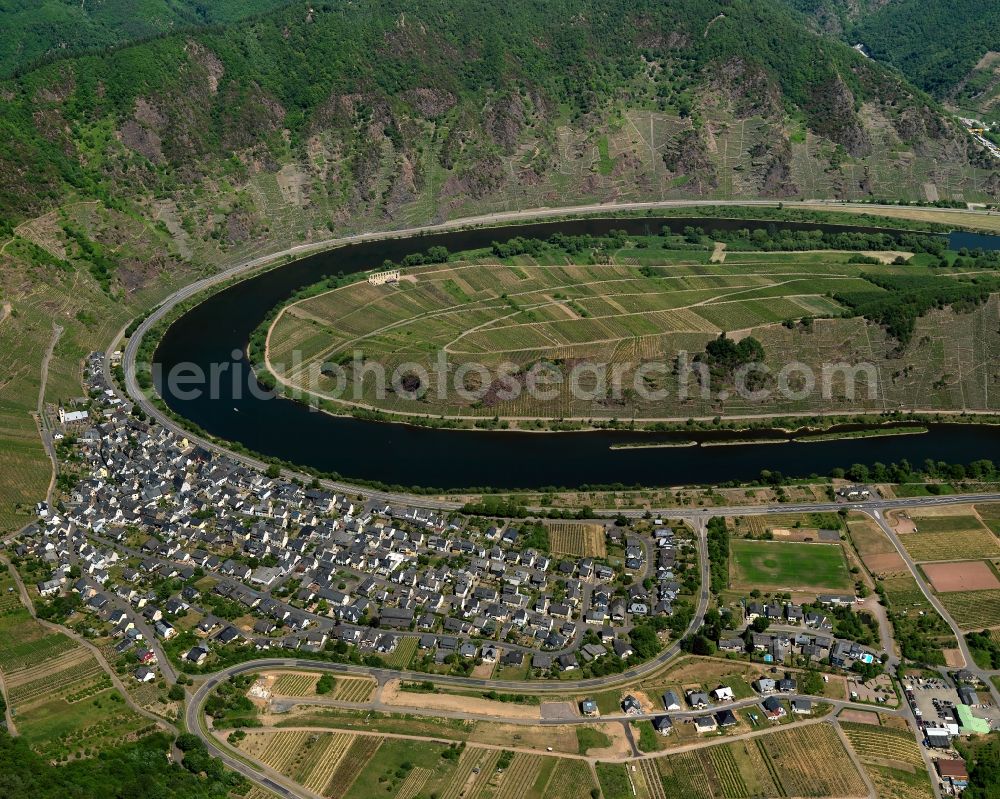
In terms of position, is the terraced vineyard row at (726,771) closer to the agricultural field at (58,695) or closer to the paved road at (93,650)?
the paved road at (93,650)

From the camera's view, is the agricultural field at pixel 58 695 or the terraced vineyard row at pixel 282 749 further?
the agricultural field at pixel 58 695

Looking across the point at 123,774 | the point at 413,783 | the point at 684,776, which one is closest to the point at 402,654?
the point at 413,783

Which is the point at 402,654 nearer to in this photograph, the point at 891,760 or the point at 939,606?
the point at 891,760

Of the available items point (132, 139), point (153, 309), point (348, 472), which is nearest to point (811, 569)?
point (348, 472)

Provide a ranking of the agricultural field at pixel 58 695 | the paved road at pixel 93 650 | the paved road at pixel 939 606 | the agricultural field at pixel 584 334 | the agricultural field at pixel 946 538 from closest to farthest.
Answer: the agricultural field at pixel 58 695, the paved road at pixel 93 650, the paved road at pixel 939 606, the agricultural field at pixel 946 538, the agricultural field at pixel 584 334

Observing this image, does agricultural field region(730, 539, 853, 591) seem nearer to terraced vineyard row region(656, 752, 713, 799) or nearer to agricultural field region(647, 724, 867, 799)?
agricultural field region(647, 724, 867, 799)

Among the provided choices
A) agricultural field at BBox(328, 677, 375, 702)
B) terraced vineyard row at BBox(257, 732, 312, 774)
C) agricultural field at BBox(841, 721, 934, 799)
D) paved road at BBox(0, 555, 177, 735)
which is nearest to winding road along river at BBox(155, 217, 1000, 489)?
agricultural field at BBox(328, 677, 375, 702)

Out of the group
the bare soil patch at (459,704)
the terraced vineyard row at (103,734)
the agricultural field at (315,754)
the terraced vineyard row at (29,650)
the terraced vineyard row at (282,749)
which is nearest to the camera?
the agricultural field at (315,754)

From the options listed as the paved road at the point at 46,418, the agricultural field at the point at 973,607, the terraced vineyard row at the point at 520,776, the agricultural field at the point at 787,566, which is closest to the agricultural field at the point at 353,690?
the terraced vineyard row at the point at 520,776
